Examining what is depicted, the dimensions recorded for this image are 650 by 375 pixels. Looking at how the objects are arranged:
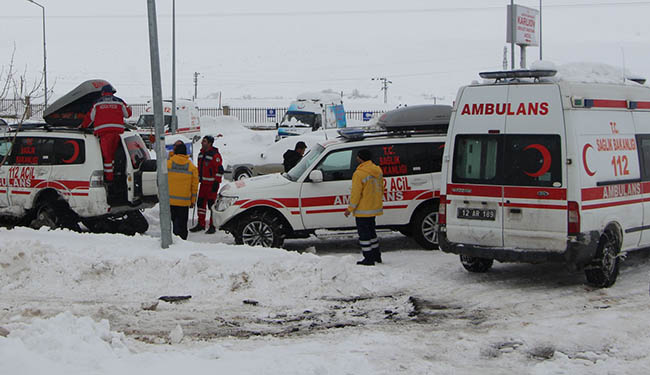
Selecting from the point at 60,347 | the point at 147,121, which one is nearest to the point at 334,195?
the point at 60,347

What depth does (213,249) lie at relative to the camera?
10.7m

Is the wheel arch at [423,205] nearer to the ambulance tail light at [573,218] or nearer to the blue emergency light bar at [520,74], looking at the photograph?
the blue emergency light bar at [520,74]

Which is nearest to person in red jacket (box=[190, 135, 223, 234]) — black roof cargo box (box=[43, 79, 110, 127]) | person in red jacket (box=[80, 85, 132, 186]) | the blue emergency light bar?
person in red jacket (box=[80, 85, 132, 186])

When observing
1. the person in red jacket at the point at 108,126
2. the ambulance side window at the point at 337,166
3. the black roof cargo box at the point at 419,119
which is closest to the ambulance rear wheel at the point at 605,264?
the black roof cargo box at the point at 419,119

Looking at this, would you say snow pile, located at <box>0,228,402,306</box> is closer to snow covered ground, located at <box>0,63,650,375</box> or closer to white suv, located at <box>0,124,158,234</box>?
snow covered ground, located at <box>0,63,650,375</box>

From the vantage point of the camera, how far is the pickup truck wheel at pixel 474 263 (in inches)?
422

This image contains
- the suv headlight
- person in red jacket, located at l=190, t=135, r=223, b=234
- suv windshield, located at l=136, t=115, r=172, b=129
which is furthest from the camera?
suv windshield, located at l=136, t=115, r=172, b=129

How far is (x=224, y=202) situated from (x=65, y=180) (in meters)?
2.88

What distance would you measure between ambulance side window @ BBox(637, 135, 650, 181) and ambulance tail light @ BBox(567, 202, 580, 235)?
1.75 meters

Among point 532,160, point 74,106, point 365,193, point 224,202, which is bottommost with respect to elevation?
point 224,202

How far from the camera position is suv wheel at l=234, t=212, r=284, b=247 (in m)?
12.3

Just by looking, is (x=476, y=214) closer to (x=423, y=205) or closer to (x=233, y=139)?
(x=423, y=205)

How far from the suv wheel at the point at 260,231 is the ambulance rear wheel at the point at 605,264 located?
4724mm

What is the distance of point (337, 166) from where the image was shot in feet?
41.3
